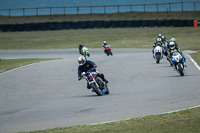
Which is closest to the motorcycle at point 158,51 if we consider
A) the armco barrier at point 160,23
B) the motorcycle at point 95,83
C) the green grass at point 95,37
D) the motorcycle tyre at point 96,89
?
the motorcycle at point 95,83

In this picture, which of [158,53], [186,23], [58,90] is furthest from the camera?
[186,23]

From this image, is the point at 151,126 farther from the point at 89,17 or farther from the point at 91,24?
the point at 89,17

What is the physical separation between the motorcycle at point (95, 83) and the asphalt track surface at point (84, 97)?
20cm

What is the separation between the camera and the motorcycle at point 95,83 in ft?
47.1

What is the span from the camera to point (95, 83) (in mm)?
14359

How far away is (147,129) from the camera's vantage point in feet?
27.9

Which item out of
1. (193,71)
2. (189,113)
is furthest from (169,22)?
(189,113)

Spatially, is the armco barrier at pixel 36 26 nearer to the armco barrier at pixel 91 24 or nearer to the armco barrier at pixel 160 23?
the armco barrier at pixel 91 24

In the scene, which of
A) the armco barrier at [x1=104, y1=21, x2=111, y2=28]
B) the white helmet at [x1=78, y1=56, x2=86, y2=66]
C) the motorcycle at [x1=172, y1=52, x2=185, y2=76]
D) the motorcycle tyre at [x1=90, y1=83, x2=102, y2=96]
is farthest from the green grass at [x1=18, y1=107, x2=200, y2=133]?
the armco barrier at [x1=104, y1=21, x2=111, y2=28]

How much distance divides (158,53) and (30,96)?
12.2 m

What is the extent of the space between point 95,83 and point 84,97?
0.54m

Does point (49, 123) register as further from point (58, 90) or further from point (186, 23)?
point (186, 23)

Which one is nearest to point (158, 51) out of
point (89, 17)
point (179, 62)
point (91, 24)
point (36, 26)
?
point (179, 62)

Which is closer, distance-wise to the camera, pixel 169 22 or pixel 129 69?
pixel 129 69
